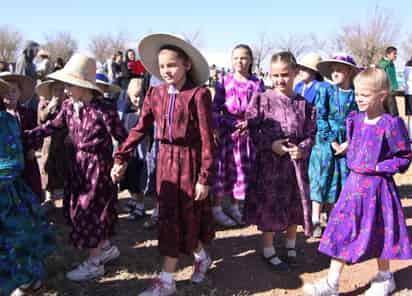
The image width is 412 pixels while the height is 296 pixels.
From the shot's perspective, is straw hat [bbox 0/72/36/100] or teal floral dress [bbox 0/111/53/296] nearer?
teal floral dress [bbox 0/111/53/296]

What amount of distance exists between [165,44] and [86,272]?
1944 millimetres

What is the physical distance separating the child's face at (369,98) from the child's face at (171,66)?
1269mm

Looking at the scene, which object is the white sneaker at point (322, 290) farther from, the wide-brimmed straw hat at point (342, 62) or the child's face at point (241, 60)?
the child's face at point (241, 60)

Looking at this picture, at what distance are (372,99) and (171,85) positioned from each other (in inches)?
56.3

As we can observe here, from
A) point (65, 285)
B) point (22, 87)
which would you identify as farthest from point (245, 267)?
point (22, 87)

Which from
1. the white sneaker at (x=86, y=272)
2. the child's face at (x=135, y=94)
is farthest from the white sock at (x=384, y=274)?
the child's face at (x=135, y=94)

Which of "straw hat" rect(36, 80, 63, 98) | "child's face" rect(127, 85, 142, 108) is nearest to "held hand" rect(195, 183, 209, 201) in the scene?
"child's face" rect(127, 85, 142, 108)

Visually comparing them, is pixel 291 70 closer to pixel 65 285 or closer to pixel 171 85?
pixel 171 85

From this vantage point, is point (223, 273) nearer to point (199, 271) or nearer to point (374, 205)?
point (199, 271)

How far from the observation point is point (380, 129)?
3396 mm

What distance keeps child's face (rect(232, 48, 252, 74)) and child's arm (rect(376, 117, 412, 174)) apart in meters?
1.99

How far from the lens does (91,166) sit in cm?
382

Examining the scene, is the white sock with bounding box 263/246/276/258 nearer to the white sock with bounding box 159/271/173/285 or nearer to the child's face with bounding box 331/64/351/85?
the white sock with bounding box 159/271/173/285

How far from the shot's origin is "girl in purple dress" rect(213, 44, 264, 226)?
4.98m
